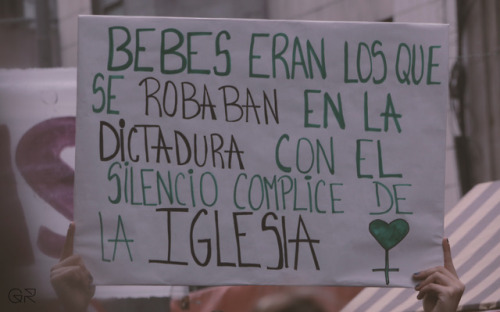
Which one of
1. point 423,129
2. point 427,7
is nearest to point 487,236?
point 423,129

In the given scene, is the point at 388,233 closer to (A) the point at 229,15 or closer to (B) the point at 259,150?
(B) the point at 259,150

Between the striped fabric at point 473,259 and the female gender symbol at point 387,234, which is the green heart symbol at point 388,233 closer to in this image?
the female gender symbol at point 387,234

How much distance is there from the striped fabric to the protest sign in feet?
8.47

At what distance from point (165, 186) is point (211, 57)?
47 centimetres

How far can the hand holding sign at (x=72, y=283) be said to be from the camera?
13.3 ft

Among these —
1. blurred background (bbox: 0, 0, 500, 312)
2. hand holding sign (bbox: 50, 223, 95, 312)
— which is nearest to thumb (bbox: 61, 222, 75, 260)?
hand holding sign (bbox: 50, 223, 95, 312)

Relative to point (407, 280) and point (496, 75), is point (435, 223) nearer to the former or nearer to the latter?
point (407, 280)

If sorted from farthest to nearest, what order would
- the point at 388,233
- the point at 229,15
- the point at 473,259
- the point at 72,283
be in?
1. the point at 229,15
2. the point at 473,259
3. the point at 388,233
4. the point at 72,283

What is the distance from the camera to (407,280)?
4.42m

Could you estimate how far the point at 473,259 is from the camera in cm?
779

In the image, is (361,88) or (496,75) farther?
(496,75)

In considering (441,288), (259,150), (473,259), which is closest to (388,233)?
(441,288)

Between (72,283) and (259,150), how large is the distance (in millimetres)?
823

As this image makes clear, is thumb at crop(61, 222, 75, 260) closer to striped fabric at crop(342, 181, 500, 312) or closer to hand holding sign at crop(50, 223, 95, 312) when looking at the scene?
hand holding sign at crop(50, 223, 95, 312)
